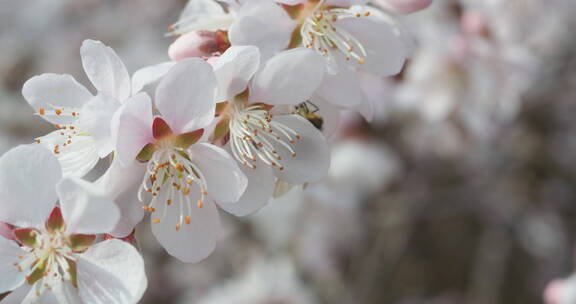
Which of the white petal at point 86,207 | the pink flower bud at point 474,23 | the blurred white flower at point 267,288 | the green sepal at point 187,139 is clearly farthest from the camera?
the blurred white flower at point 267,288

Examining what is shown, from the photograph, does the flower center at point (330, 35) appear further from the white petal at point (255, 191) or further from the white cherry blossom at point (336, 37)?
the white petal at point (255, 191)

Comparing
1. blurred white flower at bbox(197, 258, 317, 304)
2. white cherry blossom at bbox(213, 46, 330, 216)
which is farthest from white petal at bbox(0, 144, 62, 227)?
blurred white flower at bbox(197, 258, 317, 304)

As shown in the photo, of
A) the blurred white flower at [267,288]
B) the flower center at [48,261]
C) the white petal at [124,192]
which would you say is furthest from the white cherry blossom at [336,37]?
the blurred white flower at [267,288]

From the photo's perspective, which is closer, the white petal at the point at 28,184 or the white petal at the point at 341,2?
the white petal at the point at 28,184

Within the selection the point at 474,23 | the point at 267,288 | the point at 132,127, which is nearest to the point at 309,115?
the point at 132,127

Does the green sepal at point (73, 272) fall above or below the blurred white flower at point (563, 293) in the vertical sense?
above
